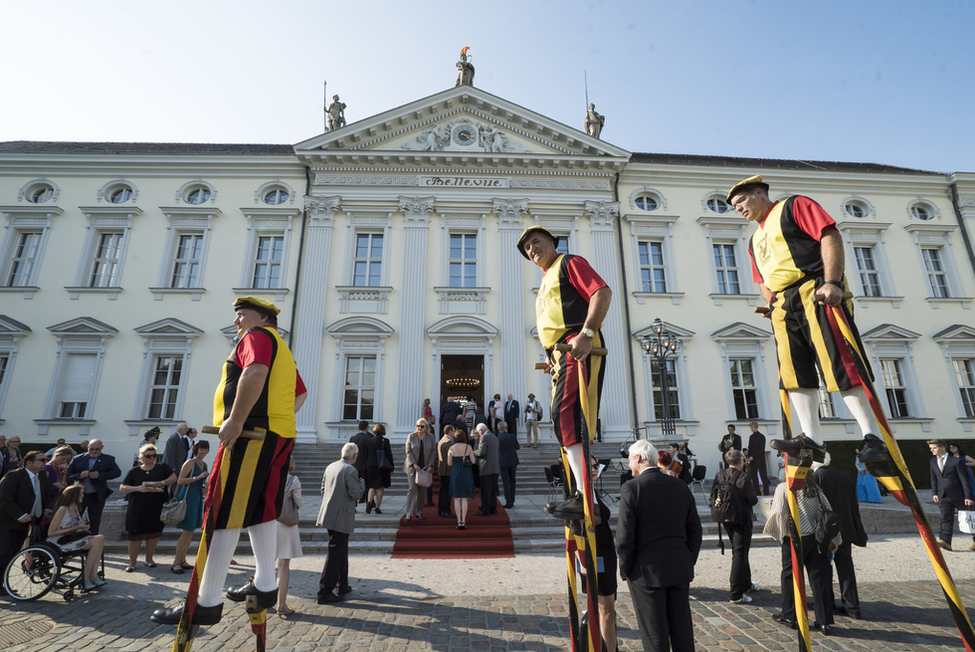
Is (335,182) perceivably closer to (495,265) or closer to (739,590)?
(495,265)

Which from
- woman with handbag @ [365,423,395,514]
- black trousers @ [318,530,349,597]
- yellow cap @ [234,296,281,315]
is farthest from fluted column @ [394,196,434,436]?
yellow cap @ [234,296,281,315]

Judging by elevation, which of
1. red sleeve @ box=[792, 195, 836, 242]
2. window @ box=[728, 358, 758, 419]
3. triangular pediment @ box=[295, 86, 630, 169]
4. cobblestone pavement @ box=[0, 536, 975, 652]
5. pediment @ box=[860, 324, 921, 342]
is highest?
triangular pediment @ box=[295, 86, 630, 169]

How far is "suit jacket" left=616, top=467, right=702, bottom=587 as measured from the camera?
3.39m

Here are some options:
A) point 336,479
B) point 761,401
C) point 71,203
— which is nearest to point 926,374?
point 761,401

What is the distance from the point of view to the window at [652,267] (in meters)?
19.1

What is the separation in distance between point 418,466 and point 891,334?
19.5 metres

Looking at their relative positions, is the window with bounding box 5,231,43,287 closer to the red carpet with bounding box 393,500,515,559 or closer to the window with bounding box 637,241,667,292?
the red carpet with bounding box 393,500,515,559

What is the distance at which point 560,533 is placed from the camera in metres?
8.76

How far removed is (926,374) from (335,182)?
953 inches

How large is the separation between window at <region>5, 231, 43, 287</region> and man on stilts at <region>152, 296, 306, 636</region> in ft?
69.4

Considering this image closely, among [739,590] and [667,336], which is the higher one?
[667,336]

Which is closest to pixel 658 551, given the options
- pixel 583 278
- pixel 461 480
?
pixel 583 278

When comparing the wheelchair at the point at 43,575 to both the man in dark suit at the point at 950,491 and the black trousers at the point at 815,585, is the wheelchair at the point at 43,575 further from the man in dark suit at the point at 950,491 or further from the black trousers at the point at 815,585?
the man in dark suit at the point at 950,491

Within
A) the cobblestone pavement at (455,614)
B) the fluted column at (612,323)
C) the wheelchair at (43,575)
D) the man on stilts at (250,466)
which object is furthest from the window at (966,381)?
the wheelchair at (43,575)
